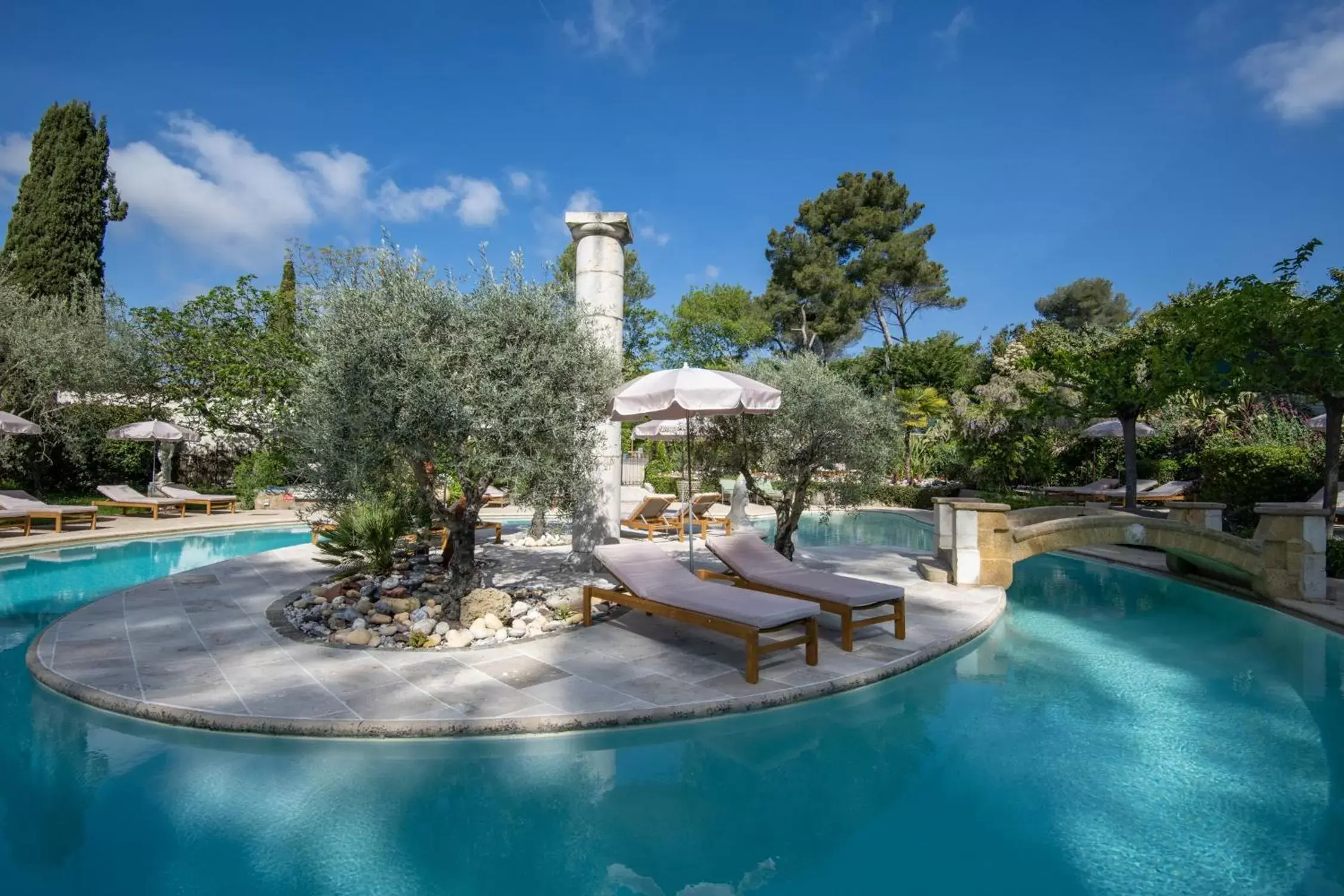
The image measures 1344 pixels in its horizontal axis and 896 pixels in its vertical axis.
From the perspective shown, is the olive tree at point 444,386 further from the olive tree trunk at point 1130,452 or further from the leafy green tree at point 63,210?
the leafy green tree at point 63,210

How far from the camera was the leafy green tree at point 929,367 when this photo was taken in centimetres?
3291

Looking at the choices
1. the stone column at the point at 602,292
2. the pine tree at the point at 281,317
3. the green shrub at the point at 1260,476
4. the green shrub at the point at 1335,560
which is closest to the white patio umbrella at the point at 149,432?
the pine tree at the point at 281,317

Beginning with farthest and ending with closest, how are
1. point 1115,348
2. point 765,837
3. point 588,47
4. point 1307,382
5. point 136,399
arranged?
point 136,399 < point 588,47 < point 1115,348 < point 1307,382 < point 765,837

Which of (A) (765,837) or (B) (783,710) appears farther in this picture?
(B) (783,710)

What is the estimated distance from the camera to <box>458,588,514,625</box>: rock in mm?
6883

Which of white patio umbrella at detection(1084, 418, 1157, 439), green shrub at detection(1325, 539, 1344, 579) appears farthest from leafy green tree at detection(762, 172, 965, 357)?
green shrub at detection(1325, 539, 1344, 579)

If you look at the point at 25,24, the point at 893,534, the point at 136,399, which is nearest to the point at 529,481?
the point at 893,534

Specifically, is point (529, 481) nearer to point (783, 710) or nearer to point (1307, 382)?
point (783, 710)

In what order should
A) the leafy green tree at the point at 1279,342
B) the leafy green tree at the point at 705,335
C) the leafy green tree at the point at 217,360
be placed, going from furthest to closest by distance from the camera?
the leafy green tree at the point at 705,335 → the leafy green tree at the point at 217,360 → the leafy green tree at the point at 1279,342

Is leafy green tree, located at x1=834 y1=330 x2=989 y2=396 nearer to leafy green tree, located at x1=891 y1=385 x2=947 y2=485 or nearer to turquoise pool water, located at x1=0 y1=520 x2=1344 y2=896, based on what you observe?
leafy green tree, located at x1=891 y1=385 x2=947 y2=485

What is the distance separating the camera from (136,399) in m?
20.0

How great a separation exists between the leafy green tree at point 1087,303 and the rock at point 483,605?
50220 mm

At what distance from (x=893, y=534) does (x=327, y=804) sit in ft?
48.4

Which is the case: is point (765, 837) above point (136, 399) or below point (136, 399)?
below
